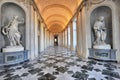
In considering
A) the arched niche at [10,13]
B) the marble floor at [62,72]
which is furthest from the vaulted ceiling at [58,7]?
the marble floor at [62,72]

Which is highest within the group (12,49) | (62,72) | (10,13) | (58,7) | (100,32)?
(58,7)

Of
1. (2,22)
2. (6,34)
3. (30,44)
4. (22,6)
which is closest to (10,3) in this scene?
(22,6)

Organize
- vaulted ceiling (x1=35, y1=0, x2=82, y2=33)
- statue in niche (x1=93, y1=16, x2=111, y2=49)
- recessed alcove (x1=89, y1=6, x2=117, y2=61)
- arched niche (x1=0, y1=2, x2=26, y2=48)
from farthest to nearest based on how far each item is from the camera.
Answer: vaulted ceiling (x1=35, y1=0, x2=82, y2=33) → statue in niche (x1=93, y1=16, x2=111, y2=49) → recessed alcove (x1=89, y1=6, x2=117, y2=61) → arched niche (x1=0, y1=2, x2=26, y2=48)

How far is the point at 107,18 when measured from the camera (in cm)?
628

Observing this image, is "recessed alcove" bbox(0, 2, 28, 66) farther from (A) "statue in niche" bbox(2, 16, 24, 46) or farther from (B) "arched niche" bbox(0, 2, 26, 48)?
(A) "statue in niche" bbox(2, 16, 24, 46)

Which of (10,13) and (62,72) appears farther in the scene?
(10,13)

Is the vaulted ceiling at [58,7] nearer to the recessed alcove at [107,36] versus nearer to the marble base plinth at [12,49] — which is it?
the recessed alcove at [107,36]

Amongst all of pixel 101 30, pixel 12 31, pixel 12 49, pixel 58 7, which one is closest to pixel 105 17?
pixel 101 30

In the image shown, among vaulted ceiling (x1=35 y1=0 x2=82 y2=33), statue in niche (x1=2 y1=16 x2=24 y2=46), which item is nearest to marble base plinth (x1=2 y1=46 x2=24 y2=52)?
statue in niche (x1=2 y1=16 x2=24 y2=46)

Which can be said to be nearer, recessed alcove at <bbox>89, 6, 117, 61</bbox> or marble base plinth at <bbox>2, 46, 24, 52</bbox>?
marble base plinth at <bbox>2, 46, 24, 52</bbox>

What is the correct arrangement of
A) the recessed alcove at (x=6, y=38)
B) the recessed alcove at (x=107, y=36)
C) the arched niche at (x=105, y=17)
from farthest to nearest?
the arched niche at (x=105, y=17) < the recessed alcove at (x=107, y=36) < the recessed alcove at (x=6, y=38)

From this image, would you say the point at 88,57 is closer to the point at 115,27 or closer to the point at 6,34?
the point at 115,27

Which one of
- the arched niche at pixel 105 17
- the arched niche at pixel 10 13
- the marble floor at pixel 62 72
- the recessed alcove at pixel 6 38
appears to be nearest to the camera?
the marble floor at pixel 62 72

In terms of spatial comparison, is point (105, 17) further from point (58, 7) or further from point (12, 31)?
point (58, 7)
